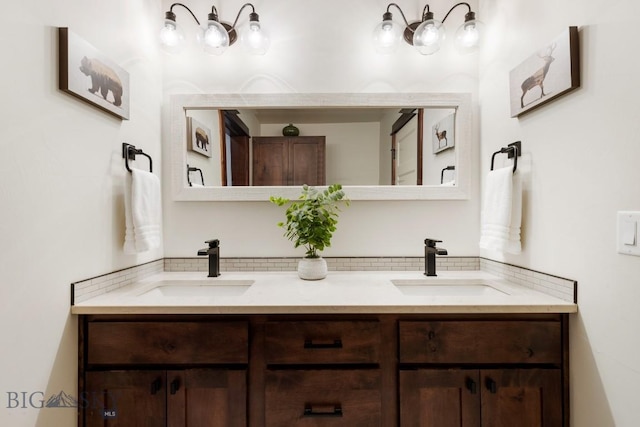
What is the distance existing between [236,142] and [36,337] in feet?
3.59

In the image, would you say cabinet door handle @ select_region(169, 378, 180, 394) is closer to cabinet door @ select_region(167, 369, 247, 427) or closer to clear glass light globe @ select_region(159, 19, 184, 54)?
cabinet door @ select_region(167, 369, 247, 427)

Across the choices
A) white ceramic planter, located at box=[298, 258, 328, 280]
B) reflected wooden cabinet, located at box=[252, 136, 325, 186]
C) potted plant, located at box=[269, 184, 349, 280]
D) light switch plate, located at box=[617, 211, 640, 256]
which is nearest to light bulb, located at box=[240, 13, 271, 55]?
reflected wooden cabinet, located at box=[252, 136, 325, 186]

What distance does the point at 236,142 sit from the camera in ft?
5.07

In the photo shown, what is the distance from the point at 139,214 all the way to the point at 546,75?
5.57 ft

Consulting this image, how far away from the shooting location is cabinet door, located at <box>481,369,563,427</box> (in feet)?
3.30

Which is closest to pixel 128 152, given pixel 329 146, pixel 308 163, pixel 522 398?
pixel 308 163

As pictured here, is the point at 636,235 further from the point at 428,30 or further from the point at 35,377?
the point at 35,377

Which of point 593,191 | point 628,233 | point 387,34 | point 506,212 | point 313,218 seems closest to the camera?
point 628,233

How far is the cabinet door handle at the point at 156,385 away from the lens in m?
0.99

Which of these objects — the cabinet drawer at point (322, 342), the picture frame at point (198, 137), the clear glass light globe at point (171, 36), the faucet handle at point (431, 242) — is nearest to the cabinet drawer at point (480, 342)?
the cabinet drawer at point (322, 342)

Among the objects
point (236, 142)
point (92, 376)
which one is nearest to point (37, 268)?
point (92, 376)

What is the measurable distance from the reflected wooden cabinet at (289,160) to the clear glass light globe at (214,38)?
1.60 ft

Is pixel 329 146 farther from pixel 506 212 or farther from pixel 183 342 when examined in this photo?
pixel 183 342

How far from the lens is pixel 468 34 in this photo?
1.46m
